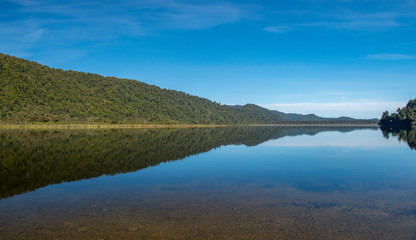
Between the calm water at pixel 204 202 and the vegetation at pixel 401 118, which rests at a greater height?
the vegetation at pixel 401 118

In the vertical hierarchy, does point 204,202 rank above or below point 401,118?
below

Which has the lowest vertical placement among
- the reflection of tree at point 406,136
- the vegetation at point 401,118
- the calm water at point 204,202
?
the calm water at point 204,202

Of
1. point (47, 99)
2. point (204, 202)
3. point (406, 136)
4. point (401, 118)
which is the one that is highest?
point (47, 99)

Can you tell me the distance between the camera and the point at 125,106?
615 feet

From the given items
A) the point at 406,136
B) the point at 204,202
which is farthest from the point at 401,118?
the point at 204,202

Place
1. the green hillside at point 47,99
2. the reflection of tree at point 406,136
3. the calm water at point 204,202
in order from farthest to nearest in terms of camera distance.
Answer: the green hillside at point 47,99 < the reflection of tree at point 406,136 < the calm water at point 204,202

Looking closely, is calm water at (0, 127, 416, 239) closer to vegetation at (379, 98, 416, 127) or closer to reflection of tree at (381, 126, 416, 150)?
reflection of tree at (381, 126, 416, 150)

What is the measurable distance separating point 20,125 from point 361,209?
106m

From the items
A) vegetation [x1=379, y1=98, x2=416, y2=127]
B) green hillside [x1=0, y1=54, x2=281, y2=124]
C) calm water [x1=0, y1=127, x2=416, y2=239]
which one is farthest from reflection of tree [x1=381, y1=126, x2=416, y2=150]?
green hillside [x1=0, y1=54, x2=281, y2=124]

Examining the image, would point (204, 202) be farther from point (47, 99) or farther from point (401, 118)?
point (401, 118)

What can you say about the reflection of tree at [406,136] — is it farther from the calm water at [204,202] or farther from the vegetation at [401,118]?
the vegetation at [401,118]

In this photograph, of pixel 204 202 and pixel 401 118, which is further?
pixel 401 118

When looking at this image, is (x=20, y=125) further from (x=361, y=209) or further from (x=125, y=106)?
(x=361, y=209)

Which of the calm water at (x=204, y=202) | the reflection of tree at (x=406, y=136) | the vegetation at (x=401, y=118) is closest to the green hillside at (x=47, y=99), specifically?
the calm water at (x=204, y=202)
